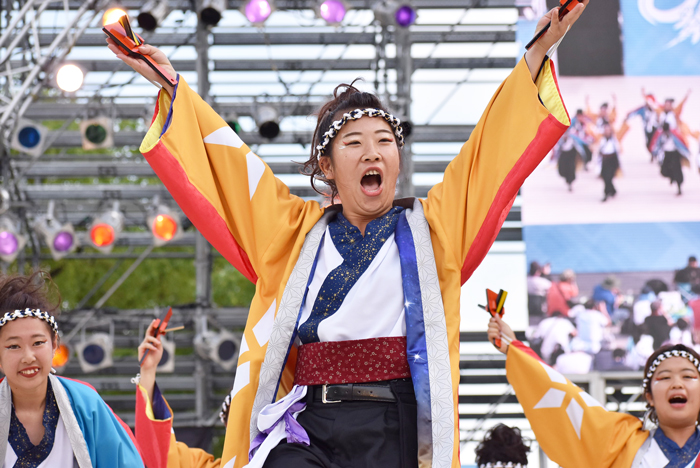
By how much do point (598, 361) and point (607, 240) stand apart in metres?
0.78

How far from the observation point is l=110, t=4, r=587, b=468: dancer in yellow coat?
1642mm

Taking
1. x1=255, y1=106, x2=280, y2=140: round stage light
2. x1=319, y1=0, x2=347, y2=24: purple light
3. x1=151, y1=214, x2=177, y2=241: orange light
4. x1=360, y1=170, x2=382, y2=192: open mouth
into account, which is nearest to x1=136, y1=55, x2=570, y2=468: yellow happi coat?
x1=360, y1=170, x2=382, y2=192: open mouth

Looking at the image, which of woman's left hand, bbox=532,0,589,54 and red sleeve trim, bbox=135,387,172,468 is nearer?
woman's left hand, bbox=532,0,589,54

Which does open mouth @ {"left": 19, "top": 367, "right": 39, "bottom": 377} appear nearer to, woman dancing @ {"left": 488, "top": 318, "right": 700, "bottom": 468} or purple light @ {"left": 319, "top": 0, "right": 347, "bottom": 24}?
woman dancing @ {"left": 488, "top": 318, "right": 700, "bottom": 468}

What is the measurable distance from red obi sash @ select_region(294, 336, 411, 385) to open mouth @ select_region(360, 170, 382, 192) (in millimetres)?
378

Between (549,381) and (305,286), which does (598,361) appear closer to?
(549,381)

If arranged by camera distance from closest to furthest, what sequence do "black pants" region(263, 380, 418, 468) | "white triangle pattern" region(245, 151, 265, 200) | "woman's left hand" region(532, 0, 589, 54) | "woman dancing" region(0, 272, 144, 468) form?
"black pants" region(263, 380, 418, 468), "woman's left hand" region(532, 0, 589, 54), "white triangle pattern" region(245, 151, 265, 200), "woman dancing" region(0, 272, 144, 468)

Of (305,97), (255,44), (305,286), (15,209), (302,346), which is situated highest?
(255,44)

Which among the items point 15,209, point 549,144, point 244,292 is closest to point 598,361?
point 549,144

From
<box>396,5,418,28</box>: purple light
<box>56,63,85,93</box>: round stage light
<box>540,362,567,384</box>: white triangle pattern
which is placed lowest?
<box>540,362,567,384</box>: white triangle pattern

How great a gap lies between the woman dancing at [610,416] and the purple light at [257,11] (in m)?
3.12

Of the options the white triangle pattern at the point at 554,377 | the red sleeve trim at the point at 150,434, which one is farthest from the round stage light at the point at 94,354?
the white triangle pattern at the point at 554,377

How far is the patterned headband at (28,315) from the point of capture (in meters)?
2.48

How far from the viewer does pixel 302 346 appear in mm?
1771
